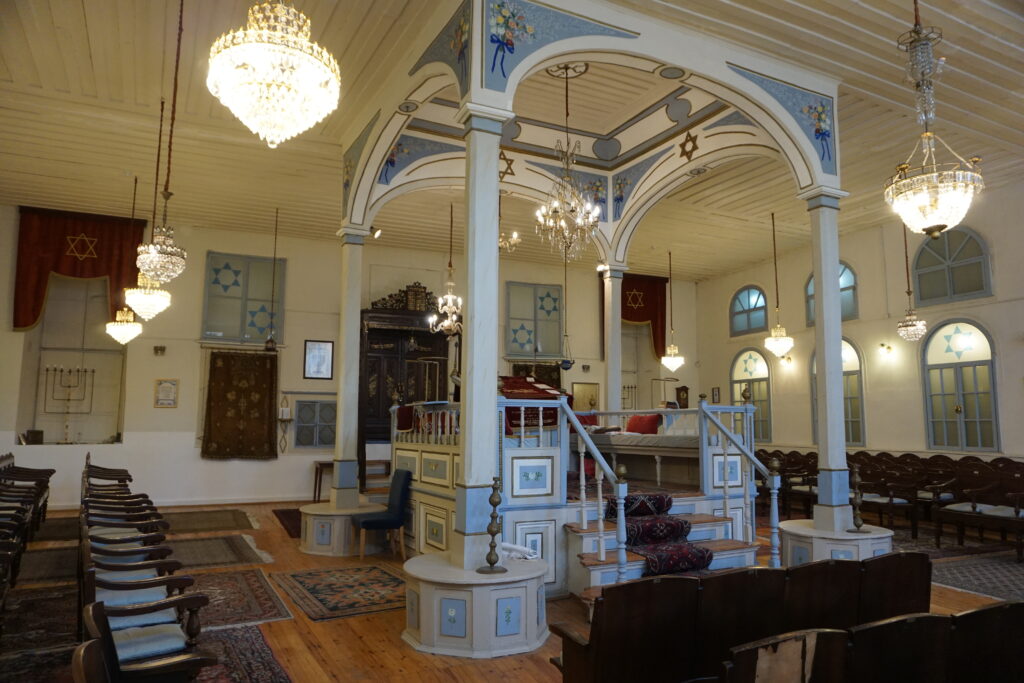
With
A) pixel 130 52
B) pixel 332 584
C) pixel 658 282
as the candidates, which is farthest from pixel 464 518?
pixel 658 282

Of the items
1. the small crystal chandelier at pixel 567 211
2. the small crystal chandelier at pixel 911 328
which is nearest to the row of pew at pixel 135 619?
the small crystal chandelier at pixel 567 211

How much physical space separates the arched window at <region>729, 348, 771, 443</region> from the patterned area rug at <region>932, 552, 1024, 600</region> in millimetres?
6412

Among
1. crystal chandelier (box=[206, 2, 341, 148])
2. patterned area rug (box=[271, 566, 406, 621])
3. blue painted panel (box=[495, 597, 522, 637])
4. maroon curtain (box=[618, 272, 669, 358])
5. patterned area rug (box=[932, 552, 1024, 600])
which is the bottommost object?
patterned area rug (box=[271, 566, 406, 621])

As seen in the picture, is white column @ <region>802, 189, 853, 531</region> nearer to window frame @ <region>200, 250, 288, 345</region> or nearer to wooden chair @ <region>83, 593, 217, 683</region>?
wooden chair @ <region>83, 593, 217, 683</region>

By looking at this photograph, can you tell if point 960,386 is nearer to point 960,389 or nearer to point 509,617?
point 960,389

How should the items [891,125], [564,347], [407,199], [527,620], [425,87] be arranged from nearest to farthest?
[527,620] → [425,87] → [891,125] → [407,199] → [564,347]

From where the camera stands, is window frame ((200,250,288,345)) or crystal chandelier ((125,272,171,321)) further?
window frame ((200,250,288,345))

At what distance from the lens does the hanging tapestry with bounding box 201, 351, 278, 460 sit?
449 inches

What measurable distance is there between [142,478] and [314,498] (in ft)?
9.11

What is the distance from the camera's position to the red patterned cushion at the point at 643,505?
6.13 m

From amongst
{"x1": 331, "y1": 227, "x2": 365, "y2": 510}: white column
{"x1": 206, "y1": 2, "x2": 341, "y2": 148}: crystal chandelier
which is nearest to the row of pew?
{"x1": 206, "y1": 2, "x2": 341, "y2": 148}: crystal chandelier

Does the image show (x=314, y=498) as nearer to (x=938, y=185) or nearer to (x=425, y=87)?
(x=425, y=87)

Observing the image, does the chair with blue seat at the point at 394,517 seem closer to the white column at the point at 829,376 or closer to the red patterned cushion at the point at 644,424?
the red patterned cushion at the point at 644,424

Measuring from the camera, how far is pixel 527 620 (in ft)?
14.5
